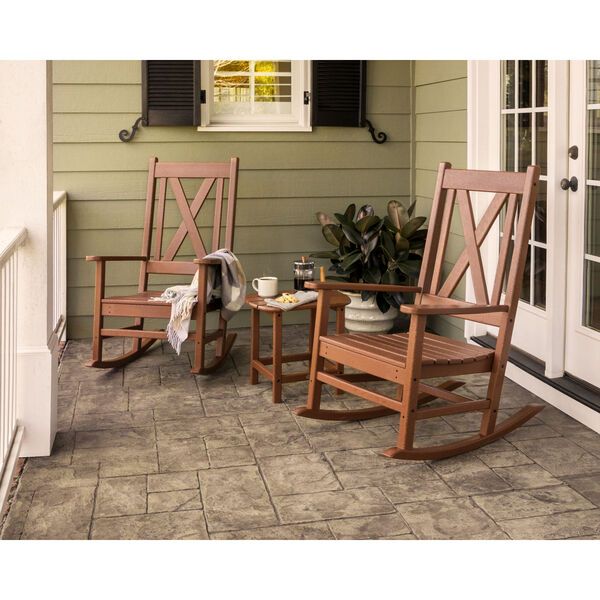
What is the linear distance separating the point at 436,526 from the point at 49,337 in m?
1.65

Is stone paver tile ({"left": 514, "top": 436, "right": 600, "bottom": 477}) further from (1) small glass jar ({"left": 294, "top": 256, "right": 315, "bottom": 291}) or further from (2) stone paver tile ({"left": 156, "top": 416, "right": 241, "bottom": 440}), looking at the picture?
(1) small glass jar ({"left": 294, "top": 256, "right": 315, "bottom": 291})

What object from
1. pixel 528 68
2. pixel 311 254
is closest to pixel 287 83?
pixel 311 254

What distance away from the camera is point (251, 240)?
5688mm

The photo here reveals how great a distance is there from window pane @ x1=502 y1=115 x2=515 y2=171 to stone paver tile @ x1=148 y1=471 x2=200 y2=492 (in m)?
2.38

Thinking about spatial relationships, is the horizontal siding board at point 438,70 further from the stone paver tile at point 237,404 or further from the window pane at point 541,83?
the stone paver tile at point 237,404

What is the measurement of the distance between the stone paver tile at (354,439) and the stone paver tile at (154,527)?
796 millimetres

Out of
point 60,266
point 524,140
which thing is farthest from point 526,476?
point 60,266

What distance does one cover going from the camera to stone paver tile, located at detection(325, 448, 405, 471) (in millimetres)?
3262

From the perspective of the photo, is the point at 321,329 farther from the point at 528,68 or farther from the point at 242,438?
the point at 528,68

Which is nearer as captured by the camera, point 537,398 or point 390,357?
point 390,357

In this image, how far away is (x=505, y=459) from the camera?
10.9ft

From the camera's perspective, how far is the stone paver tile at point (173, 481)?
3.05 meters

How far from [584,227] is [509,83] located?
3.43 feet
